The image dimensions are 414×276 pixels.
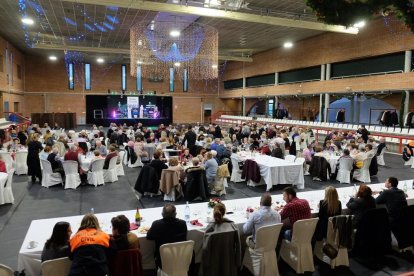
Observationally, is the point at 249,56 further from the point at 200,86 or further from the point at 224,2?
the point at 224,2

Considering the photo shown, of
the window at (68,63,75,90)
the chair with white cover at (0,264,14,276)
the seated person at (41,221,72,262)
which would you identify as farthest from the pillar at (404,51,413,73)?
the window at (68,63,75,90)

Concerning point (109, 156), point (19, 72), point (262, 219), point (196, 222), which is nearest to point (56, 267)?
point (196, 222)

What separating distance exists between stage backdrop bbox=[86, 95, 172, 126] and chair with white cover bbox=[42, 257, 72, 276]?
91.8ft

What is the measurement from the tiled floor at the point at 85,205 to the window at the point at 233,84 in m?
22.3

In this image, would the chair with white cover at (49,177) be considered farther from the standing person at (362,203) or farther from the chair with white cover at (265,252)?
the standing person at (362,203)

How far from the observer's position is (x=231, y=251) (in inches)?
147

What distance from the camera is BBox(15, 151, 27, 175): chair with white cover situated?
34.2 ft

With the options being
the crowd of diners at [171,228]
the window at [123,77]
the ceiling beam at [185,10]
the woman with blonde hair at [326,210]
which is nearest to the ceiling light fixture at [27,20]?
the ceiling beam at [185,10]

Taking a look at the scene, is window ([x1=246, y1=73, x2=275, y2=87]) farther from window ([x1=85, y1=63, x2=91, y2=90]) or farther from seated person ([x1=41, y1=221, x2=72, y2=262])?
seated person ([x1=41, y1=221, x2=72, y2=262])

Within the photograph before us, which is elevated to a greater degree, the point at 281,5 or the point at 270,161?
the point at 281,5

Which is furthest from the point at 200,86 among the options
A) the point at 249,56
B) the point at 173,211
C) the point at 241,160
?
the point at 173,211

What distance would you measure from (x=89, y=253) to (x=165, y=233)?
0.89 meters

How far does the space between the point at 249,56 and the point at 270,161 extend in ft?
71.3

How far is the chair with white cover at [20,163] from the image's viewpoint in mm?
10414
